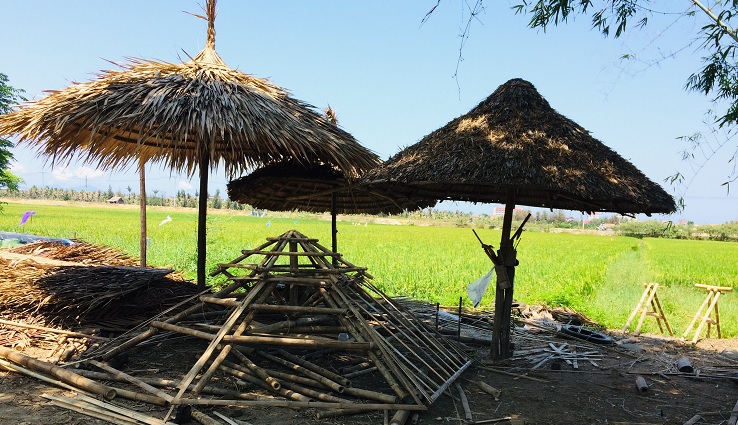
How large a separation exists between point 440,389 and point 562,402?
3.70ft

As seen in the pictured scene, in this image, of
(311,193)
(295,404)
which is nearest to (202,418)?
(295,404)

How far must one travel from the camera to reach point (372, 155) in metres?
7.23

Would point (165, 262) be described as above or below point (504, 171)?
below

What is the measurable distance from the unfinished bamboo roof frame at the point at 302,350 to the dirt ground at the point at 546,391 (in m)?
0.13

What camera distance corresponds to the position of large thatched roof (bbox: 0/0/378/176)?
5.36 meters

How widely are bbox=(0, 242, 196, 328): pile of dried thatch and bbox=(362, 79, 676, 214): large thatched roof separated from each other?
2970mm

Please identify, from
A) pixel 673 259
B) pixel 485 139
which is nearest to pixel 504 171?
pixel 485 139

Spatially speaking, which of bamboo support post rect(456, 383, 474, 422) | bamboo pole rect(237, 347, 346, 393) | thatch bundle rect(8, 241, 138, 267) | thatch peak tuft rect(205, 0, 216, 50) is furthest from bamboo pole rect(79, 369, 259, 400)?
thatch peak tuft rect(205, 0, 216, 50)

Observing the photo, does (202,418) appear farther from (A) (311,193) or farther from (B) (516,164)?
(A) (311,193)

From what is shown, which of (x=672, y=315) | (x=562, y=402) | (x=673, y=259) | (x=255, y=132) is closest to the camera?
(x=562, y=402)

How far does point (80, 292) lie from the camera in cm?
577

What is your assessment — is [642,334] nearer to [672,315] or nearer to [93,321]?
[672,315]

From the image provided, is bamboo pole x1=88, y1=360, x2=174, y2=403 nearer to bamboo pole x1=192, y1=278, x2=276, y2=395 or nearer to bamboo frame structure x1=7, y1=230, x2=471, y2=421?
bamboo frame structure x1=7, y1=230, x2=471, y2=421

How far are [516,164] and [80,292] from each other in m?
4.90
